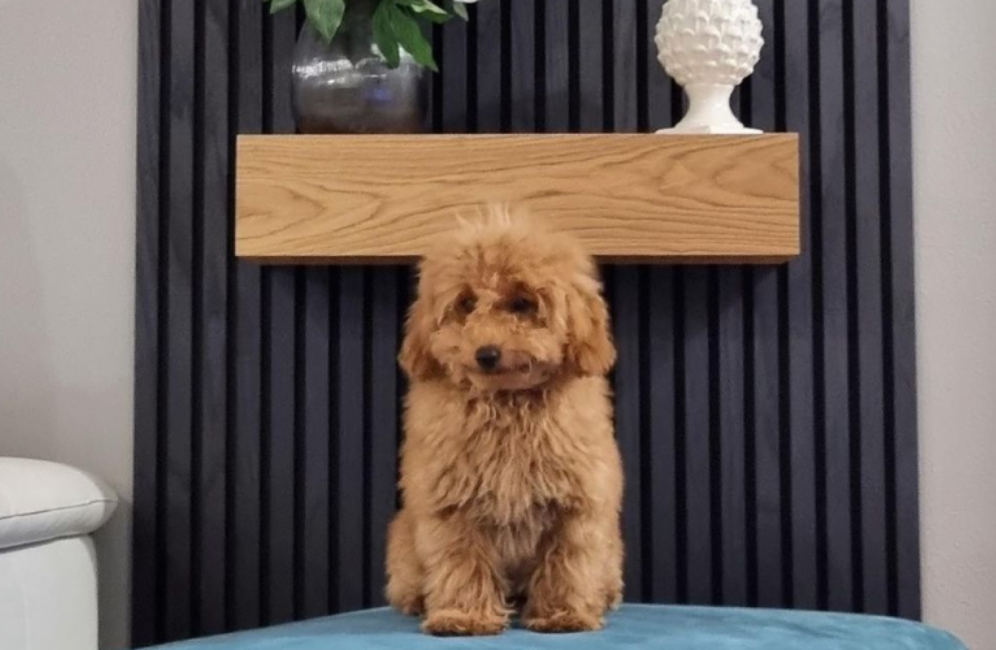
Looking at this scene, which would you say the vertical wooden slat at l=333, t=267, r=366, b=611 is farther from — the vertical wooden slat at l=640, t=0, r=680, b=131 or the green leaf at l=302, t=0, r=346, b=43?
the vertical wooden slat at l=640, t=0, r=680, b=131

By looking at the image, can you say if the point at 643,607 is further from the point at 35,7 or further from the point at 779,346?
the point at 35,7

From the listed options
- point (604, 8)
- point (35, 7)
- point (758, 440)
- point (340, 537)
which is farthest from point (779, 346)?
point (35, 7)

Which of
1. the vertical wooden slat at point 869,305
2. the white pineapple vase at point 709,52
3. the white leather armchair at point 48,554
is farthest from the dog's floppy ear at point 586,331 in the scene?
the white leather armchair at point 48,554

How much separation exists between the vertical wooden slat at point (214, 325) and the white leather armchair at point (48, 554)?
0.50 feet

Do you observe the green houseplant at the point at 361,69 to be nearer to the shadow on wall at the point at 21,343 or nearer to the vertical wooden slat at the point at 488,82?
the vertical wooden slat at the point at 488,82

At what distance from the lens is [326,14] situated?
1539mm

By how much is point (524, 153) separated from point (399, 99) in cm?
19

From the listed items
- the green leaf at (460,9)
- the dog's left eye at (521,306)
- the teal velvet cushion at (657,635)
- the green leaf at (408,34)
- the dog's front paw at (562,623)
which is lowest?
the teal velvet cushion at (657,635)

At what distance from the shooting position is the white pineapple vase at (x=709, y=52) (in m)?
1.60

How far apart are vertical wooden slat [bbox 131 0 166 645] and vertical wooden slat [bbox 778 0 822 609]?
38.5 inches

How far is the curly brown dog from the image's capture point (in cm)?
131

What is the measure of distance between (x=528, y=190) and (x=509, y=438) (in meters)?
0.41

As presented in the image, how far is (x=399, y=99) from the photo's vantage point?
1613 millimetres

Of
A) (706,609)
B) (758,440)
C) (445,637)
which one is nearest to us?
(445,637)
